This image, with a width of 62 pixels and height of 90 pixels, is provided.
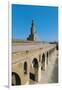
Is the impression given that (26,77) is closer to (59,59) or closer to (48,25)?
(59,59)

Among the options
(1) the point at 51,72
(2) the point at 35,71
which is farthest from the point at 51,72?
(2) the point at 35,71

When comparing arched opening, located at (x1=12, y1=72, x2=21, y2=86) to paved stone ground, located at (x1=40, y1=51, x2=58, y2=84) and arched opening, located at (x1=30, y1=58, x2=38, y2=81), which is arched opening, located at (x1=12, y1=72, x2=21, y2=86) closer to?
arched opening, located at (x1=30, y1=58, x2=38, y2=81)

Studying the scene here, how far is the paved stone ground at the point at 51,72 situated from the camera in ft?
8.21

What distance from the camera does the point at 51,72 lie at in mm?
2525

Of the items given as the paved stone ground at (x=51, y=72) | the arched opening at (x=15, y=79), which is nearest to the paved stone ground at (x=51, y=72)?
the paved stone ground at (x=51, y=72)

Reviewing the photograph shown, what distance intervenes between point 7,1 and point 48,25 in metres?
0.48

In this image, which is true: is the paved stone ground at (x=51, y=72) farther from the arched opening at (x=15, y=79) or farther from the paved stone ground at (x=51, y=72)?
the arched opening at (x=15, y=79)

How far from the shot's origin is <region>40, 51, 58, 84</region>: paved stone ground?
2.50 meters

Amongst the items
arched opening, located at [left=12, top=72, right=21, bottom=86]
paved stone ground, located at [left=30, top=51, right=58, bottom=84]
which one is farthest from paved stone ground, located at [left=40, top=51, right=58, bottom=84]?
arched opening, located at [left=12, top=72, right=21, bottom=86]

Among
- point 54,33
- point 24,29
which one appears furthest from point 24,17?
point 54,33

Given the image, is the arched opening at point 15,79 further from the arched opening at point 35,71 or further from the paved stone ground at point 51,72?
the paved stone ground at point 51,72

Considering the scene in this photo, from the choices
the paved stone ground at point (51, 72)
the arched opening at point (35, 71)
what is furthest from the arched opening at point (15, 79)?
the paved stone ground at point (51, 72)

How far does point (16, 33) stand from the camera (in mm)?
2430

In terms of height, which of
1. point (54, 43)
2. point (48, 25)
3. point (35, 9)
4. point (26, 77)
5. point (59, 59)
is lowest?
point (26, 77)
